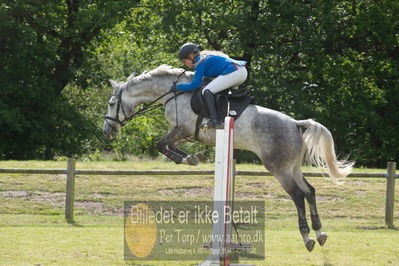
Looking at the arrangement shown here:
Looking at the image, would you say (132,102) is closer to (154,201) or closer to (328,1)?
(154,201)

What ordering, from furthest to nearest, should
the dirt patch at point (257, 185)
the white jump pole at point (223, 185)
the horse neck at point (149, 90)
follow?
the dirt patch at point (257, 185) < the horse neck at point (149, 90) < the white jump pole at point (223, 185)

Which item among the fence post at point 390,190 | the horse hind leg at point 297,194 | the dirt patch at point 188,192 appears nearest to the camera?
the horse hind leg at point 297,194

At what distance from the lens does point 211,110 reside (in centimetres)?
788

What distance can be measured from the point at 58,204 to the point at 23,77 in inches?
430

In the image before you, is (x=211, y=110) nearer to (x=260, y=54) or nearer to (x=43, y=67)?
(x=260, y=54)

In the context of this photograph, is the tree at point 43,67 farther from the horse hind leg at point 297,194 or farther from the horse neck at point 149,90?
Answer: the horse hind leg at point 297,194

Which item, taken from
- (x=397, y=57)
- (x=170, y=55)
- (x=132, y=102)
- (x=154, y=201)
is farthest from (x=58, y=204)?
(x=397, y=57)

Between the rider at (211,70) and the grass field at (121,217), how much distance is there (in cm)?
211

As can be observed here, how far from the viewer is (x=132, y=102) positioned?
348 inches

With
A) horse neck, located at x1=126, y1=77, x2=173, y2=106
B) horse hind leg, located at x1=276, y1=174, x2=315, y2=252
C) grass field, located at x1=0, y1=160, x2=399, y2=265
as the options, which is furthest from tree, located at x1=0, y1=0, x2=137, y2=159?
horse hind leg, located at x1=276, y1=174, x2=315, y2=252

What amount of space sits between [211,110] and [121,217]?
15.3 ft

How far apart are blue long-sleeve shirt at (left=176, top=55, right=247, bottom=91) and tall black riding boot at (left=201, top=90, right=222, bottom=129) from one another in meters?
0.28

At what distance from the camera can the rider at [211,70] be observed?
8.04 meters

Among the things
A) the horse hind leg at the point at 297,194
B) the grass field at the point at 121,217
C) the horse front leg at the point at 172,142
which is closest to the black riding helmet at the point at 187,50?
the horse front leg at the point at 172,142
